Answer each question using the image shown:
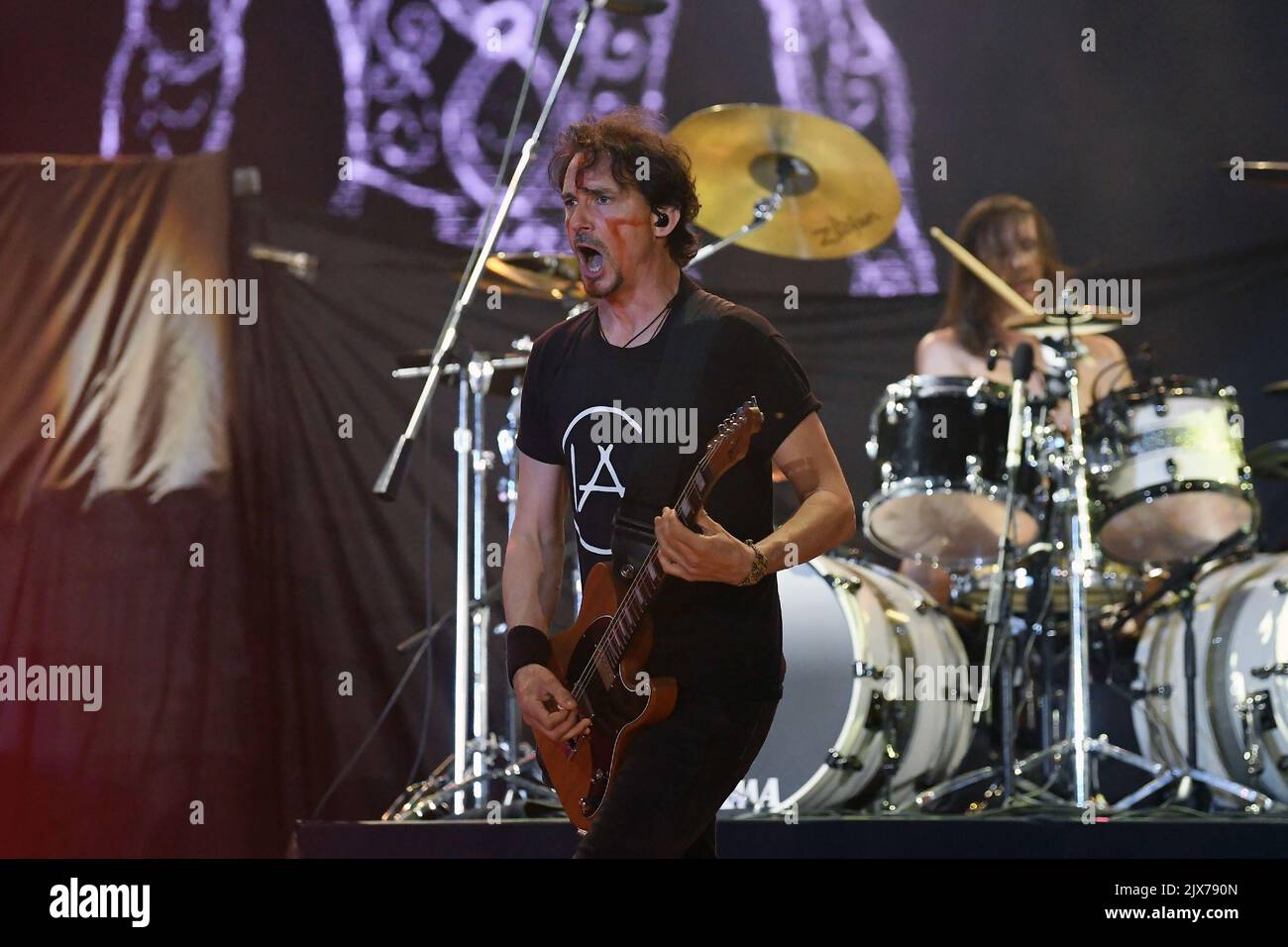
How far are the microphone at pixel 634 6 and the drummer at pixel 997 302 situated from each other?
2129mm

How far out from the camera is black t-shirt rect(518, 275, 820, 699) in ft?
9.95

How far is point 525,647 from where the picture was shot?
10.7 feet

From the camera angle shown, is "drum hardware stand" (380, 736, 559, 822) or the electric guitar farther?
"drum hardware stand" (380, 736, 559, 822)

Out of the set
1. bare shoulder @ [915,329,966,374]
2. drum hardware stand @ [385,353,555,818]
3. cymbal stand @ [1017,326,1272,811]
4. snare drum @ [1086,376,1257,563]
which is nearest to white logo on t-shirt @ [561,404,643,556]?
drum hardware stand @ [385,353,555,818]

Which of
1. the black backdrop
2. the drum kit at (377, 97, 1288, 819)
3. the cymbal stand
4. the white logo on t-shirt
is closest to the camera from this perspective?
the white logo on t-shirt

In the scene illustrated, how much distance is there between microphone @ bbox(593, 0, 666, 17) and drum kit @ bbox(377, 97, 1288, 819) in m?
0.49

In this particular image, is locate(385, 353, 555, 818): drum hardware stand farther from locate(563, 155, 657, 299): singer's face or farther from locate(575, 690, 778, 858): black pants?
locate(575, 690, 778, 858): black pants

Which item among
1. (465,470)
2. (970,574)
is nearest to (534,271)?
(465,470)

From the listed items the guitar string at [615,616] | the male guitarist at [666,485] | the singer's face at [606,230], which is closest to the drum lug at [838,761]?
the male guitarist at [666,485]

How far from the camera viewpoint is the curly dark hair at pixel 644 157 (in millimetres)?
3285

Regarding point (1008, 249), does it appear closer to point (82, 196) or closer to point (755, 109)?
point (755, 109)

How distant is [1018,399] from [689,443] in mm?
2853

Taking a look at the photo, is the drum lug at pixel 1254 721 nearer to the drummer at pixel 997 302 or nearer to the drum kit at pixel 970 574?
the drum kit at pixel 970 574
